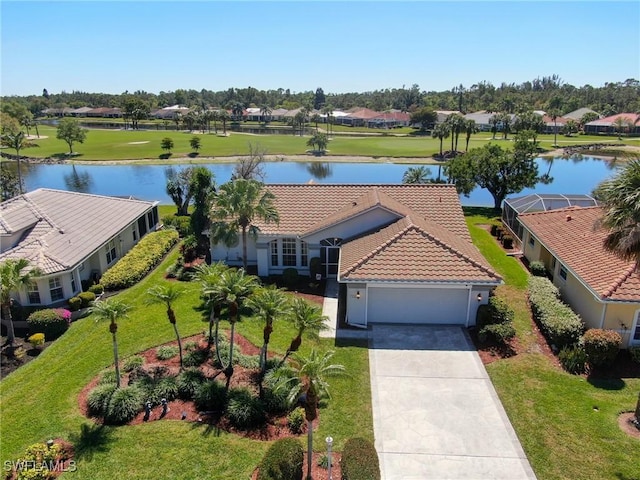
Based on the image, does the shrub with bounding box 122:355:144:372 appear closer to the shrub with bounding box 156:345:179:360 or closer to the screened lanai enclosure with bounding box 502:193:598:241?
the shrub with bounding box 156:345:179:360

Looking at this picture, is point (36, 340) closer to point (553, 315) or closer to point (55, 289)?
point (55, 289)

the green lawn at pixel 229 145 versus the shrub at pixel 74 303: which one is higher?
the green lawn at pixel 229 145

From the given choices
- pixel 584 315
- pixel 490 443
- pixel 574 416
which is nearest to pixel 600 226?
pixel 574 416

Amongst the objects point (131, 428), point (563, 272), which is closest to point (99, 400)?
point (131, 428)

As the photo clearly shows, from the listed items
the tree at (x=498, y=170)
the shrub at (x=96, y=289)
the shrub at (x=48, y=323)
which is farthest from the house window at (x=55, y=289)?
the tree at (x=498, y=170)

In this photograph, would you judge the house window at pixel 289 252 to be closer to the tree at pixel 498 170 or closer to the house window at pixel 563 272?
the house window at pixel 563 272

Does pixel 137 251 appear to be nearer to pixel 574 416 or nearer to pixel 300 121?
pixel 574 416
